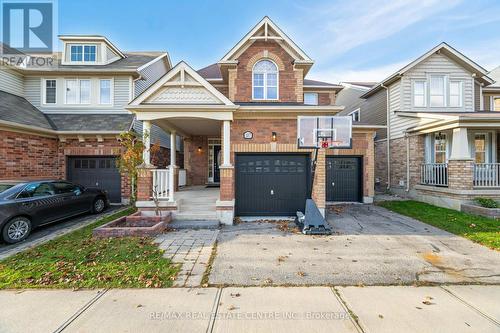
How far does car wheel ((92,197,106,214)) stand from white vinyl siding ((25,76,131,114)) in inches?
198

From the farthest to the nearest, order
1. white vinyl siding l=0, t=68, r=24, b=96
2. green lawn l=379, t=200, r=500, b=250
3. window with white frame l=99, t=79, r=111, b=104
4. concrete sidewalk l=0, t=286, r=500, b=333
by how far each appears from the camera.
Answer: window with white frame l=99, t=79, r=111, b=104 < white vinyl siding l=0, t=68, r=24, b=96 < green lawn l=379, t=200, r=500, b=250 < concrete sidewalk l=0, t=286, r=500, b=333

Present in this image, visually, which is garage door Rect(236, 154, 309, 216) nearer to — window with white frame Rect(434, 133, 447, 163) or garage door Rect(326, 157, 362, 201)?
garage door Rect(326, 157, 362, 201)

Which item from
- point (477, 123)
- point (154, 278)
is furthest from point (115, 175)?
point (477, 123)

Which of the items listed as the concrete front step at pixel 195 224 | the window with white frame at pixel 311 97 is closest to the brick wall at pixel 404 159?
the window with white frame at pixel 311 97

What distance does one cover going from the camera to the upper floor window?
42.3 ft

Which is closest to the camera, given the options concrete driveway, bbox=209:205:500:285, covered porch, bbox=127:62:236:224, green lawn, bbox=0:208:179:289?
green lawn, bbox=0:208:179:289

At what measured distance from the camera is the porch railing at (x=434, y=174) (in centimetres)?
1041

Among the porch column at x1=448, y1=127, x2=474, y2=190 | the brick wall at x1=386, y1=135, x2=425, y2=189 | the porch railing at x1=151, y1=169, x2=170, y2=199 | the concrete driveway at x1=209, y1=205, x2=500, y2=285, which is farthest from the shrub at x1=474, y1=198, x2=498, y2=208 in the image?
the porch railing at x1=151, y1=169, x2=170, y2=199

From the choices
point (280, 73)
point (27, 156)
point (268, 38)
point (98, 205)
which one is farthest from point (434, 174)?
point (27, 156)

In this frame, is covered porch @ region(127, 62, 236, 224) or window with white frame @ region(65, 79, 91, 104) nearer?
covered porch @ region(127, 62, 236, 224)

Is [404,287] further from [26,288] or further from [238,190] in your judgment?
[26,288]

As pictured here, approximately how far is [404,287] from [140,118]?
8293mm

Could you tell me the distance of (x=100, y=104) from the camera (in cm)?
1187

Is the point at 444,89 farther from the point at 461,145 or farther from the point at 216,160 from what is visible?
the point at 216,160
